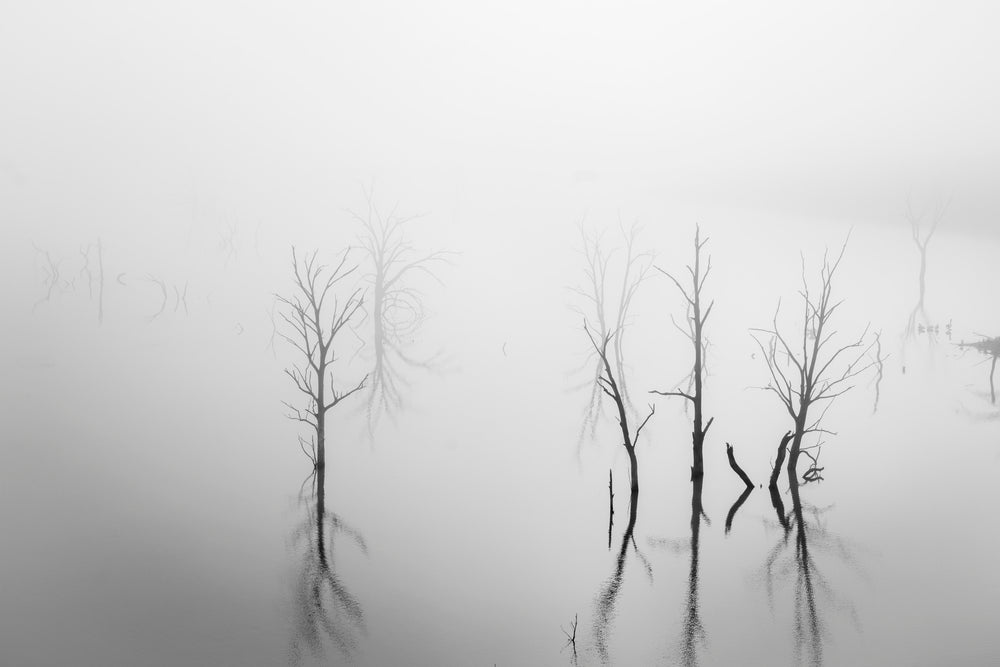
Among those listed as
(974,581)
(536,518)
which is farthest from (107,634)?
(974,581)

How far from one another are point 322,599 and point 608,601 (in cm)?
633

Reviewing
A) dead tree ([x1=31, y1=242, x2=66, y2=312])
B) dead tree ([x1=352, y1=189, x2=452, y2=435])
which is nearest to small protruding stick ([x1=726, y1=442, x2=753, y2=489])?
dead tree ([x1=352, y1=189, x2=452, y2=435])

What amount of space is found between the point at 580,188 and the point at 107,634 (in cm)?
15818

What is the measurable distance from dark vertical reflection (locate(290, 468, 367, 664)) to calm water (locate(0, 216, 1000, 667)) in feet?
0.24

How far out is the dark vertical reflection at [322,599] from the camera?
14.3 metres

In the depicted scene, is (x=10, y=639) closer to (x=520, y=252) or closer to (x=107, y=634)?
(x=107, y=634)

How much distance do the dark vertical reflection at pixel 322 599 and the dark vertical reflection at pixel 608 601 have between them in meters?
4.81

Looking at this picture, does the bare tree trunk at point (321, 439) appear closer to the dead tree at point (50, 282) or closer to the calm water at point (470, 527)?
the calm water at point (470, 527)

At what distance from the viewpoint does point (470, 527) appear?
20938 millimetres

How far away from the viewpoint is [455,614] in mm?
15703

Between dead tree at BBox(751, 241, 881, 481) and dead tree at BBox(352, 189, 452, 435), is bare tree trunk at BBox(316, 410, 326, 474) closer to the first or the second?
dead tree at BBox(352, 189, 452, 435)

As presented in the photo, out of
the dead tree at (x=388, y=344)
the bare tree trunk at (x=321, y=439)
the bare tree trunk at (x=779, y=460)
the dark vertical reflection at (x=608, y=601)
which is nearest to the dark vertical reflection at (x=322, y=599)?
the bare tree trunk at (x=321, y=439)

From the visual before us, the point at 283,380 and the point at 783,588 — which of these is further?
the point at 283,380

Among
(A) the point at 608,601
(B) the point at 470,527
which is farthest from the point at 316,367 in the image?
(A) the point at 608,601
